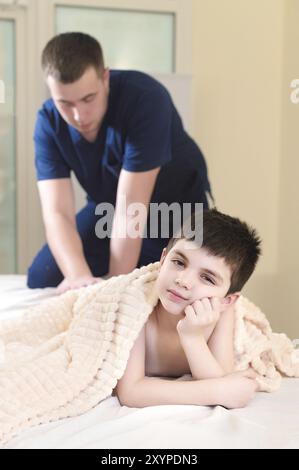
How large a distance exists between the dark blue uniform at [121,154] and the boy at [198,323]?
35.4 inches

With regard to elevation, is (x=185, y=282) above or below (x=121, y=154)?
below

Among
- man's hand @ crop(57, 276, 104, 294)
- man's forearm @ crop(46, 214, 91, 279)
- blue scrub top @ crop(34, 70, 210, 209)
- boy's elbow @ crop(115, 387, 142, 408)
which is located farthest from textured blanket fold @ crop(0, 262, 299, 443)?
blue scrub top @ crop(34, 70, 210, 209)

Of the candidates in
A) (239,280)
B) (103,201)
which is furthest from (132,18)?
(239,280)

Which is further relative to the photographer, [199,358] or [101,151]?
[101,151]

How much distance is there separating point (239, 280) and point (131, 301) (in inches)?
7.8

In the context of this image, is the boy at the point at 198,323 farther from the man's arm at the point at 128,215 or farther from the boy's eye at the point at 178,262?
the man's arm at the point at 128,215

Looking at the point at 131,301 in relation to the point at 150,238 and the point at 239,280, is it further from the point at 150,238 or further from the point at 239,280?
the point at 150,238

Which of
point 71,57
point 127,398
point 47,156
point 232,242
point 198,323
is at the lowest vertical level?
point 127,398

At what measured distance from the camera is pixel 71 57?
6.08ft

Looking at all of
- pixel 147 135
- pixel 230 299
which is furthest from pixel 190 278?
pixel 147 135

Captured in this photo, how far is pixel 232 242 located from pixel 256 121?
2.37 meters

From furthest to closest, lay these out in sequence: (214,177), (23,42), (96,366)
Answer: (214,177)
(23,42)
(96,366)

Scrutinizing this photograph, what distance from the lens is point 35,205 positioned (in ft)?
10.7

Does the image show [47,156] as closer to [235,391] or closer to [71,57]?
[71,57]
